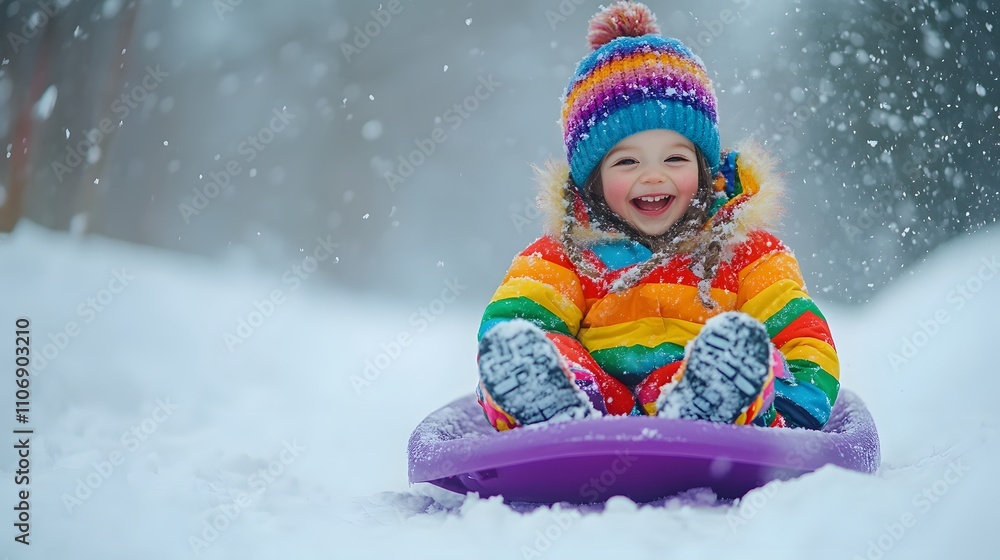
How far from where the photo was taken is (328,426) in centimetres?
220

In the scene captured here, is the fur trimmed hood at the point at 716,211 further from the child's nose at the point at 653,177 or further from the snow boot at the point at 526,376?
the snow boot at the point at 526,376

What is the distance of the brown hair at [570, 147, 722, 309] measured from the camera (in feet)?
4.81

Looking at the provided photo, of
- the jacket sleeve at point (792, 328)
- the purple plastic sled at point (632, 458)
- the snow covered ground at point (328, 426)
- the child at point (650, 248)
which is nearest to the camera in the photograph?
the snow covered ground at point (328, 426)

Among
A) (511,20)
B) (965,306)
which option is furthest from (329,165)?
(965,306)

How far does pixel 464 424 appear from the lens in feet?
5.24

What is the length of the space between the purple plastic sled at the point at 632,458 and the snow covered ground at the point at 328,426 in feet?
0.19

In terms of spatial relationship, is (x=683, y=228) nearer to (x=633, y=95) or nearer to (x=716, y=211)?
(x=716, y=211)

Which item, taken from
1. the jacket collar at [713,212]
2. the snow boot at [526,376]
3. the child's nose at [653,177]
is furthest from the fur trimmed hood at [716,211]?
the snow boot at [526,376]

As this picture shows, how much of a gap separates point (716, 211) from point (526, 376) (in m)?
0.60

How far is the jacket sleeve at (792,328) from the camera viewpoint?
127 cm

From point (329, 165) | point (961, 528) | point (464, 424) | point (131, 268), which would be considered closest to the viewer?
point (961, 528)

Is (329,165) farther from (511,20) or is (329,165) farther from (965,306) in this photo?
(965,306)

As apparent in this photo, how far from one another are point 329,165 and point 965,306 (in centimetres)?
233

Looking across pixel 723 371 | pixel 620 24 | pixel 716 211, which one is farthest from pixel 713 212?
pixel 723 371
